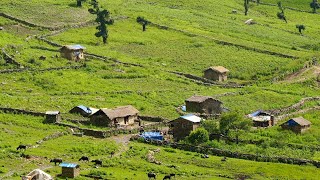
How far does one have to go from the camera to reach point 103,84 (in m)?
133

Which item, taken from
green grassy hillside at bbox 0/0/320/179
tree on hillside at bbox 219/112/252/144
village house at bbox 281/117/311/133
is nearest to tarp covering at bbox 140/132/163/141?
green grassy hillside at bbox 0/0/320/179

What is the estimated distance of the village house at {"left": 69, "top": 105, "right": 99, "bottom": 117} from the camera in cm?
11100

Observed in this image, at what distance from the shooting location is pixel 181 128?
352 feet

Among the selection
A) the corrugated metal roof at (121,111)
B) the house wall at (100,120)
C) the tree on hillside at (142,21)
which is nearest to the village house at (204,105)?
the corrugated metal roof at (121,111)

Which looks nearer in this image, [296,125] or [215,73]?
[296,125]

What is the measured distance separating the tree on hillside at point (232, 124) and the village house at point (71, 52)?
4497 centimetres

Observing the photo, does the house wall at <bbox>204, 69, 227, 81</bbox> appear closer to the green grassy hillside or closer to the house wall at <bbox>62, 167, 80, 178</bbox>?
the green grassy hillside

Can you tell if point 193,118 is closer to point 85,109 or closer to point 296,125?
point 296,125

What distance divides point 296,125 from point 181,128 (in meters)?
14.2

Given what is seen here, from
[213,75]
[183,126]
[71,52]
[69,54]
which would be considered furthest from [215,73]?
[183,126]

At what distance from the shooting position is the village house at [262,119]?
115 meters

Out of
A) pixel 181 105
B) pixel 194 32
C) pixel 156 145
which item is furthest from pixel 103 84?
pixel 194 32

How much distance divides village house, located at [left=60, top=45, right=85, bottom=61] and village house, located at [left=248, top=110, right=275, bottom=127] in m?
38.7

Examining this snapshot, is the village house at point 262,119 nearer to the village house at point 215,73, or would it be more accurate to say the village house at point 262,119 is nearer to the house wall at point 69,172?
the village house at point 215,73
